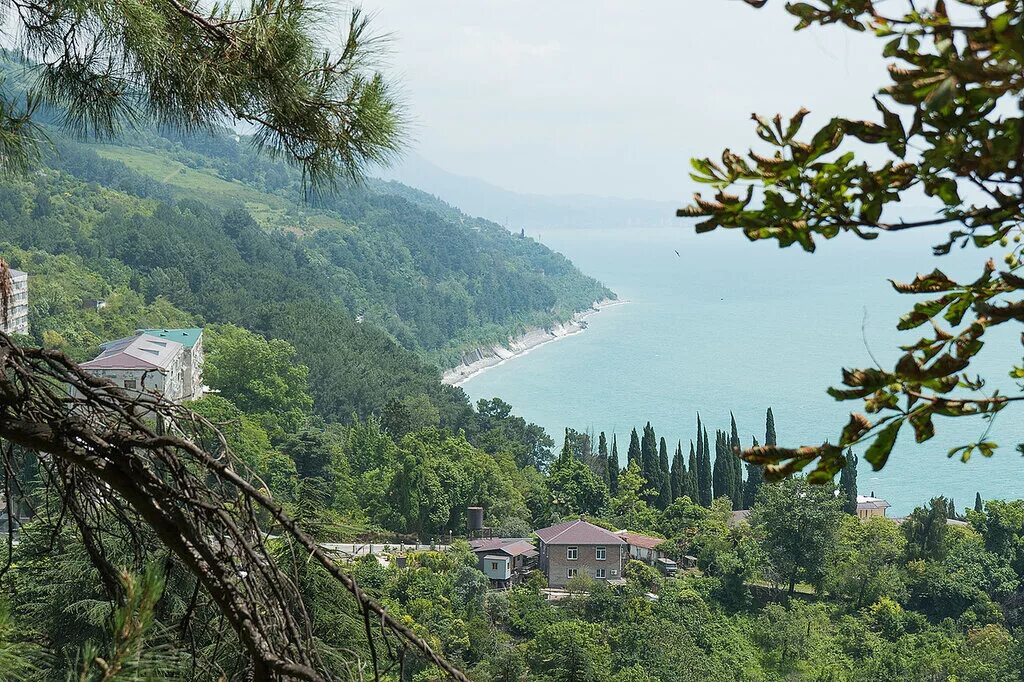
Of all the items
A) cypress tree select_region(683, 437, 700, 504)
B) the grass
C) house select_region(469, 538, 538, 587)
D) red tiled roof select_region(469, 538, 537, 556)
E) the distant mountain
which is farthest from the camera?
the distant mountain

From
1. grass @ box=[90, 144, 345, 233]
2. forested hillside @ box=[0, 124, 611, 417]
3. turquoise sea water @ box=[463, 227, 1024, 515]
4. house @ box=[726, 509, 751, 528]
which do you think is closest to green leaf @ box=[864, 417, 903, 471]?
turquoise sea water @ box=[463, 227, 1024, 515]

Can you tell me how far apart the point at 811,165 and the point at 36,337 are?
1146 inches

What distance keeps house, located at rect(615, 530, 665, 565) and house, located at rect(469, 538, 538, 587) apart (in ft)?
5.94

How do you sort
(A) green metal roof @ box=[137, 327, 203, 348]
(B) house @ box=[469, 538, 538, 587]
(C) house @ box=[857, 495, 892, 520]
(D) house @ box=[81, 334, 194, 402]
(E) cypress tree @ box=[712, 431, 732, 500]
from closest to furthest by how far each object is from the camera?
(B) house @ box=[469, 538, 538, 587]
(D) house @ box=[81, 334, 194, 402]
(E) cypress tree @ box=[712, 431, 732, 500]
(C) house @ box=[857, 495, 892, 520]
(A) green metal roof @ box=[137, 327, 203, 348]

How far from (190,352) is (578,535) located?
42.7ft

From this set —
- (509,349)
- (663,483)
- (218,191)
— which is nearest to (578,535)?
(663,483)

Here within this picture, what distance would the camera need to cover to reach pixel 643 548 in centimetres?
2072

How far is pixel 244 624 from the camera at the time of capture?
123cm

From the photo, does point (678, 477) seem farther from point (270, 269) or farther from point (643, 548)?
point (270, 269)

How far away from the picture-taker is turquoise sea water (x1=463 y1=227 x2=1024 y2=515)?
35.8 meters

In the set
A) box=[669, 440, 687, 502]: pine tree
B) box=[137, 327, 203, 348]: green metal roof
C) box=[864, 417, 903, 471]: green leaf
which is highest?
box=[137, 327, 203, 348]: green metal roof

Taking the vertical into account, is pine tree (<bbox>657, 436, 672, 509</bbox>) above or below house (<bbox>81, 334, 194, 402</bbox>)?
below

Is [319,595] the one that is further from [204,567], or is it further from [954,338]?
[954,338]

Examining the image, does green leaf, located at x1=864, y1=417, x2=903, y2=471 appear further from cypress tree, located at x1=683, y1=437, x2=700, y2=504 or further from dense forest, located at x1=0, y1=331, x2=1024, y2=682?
cypress tree, located at x1=683, y1=437, x2=700, y2=504
